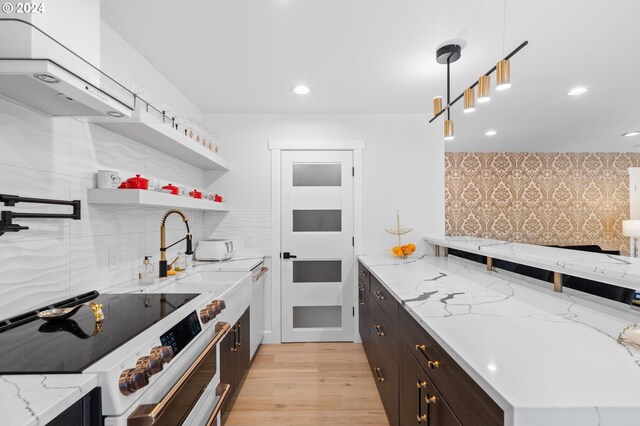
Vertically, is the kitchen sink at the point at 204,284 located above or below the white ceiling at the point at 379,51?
below

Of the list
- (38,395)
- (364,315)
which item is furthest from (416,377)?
(364,315)

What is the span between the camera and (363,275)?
110 inches

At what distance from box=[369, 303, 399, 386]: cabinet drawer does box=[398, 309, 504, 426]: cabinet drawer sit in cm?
34

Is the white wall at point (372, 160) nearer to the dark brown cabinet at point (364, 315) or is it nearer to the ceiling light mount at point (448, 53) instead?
the dark brown cabinet at point (364, 315)

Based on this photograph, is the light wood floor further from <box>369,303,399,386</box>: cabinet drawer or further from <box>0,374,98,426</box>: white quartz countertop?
<box>0,374,98,426</box>: white quartz countertop

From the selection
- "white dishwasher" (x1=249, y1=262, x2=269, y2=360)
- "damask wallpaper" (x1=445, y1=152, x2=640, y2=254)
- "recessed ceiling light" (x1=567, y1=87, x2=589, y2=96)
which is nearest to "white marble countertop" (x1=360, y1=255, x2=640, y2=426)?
"white dishwasher" (x1=249, y1=262, x2=269, y2=360)

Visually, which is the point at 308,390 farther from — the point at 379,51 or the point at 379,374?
the point at 379,51

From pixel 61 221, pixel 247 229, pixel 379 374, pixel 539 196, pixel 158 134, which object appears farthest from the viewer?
pixel 539 196

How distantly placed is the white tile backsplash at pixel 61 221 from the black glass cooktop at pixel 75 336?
0.72 ft

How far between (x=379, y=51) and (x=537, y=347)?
1.88 meters

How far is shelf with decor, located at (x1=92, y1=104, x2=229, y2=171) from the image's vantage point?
162 centimetres

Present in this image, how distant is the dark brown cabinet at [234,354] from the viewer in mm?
1752

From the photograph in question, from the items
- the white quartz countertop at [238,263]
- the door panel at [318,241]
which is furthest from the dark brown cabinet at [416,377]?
the white quartz countertop at [238,263]

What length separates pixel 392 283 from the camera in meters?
1.79
